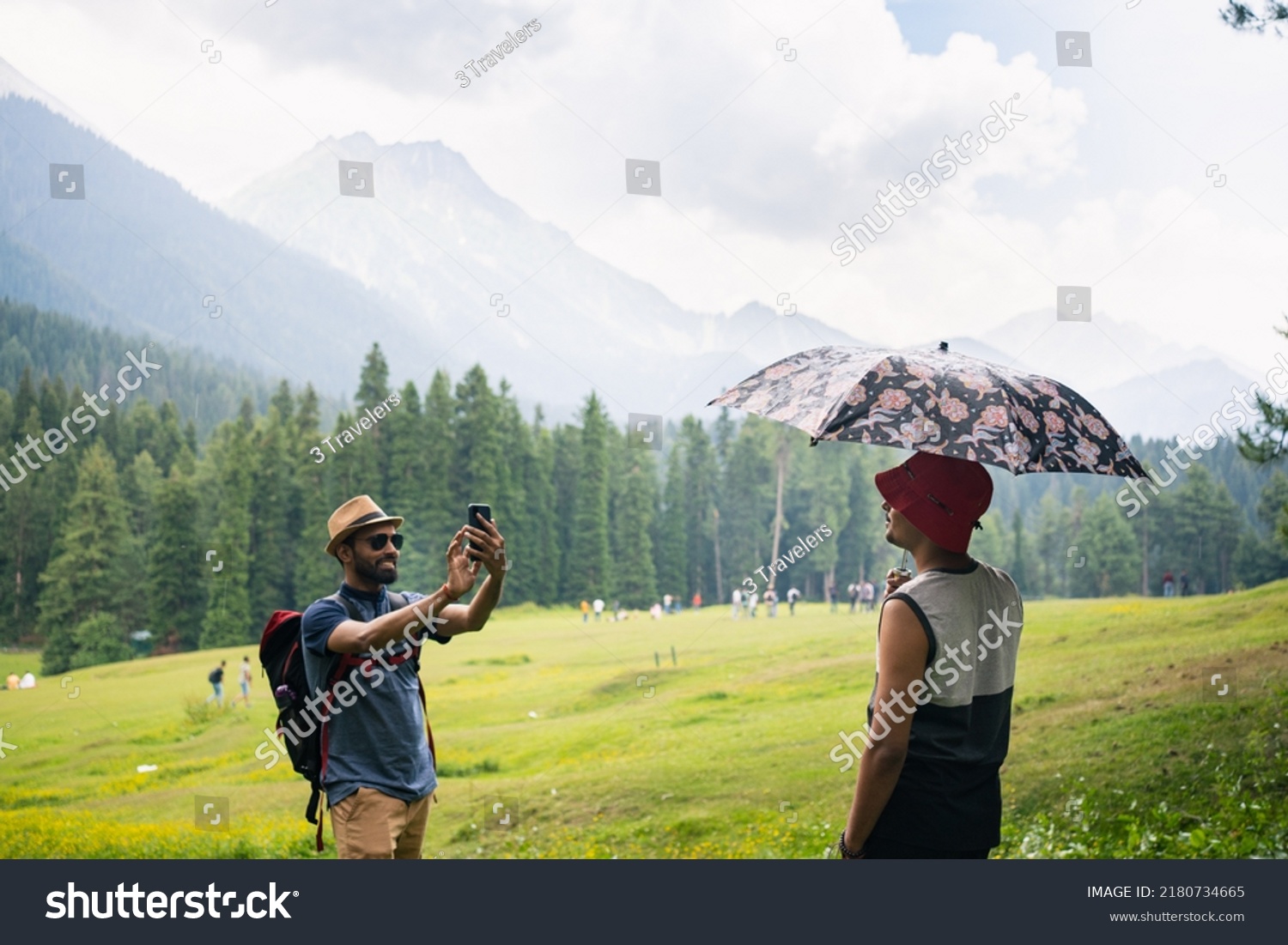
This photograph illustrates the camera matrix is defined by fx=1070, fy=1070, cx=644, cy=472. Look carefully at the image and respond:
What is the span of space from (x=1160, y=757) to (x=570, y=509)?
12339 mm

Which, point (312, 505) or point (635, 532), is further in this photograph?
point (635, 532)

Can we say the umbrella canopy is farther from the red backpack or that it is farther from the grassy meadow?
the grassy meadow

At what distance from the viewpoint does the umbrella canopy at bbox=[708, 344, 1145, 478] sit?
11.0 feet

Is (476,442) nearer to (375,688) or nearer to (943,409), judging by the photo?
(375,688)

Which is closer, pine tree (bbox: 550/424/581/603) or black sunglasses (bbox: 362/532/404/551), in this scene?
black sunglasses (bbox: 362/532/404/551)

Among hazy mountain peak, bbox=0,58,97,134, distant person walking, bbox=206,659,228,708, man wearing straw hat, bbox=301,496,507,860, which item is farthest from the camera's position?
distant person walking, bbox=206,659,228,708

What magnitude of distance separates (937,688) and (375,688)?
7.72ft

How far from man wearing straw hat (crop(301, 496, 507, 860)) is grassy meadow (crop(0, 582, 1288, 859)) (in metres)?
6.88

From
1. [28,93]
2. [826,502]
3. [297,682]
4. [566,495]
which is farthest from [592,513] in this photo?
[297,682]

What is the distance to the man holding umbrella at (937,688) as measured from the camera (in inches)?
119

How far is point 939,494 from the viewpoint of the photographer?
10.6 feet

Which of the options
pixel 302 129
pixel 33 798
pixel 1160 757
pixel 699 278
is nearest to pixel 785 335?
pixel 699 278

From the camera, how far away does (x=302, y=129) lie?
18.2 metres

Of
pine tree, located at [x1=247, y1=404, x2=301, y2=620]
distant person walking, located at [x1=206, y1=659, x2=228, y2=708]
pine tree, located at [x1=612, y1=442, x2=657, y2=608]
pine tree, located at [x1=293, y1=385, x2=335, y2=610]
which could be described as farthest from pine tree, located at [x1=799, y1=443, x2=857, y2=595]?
distant person walking, located at [x1=206, y1=659, x2=228, y2=708]
